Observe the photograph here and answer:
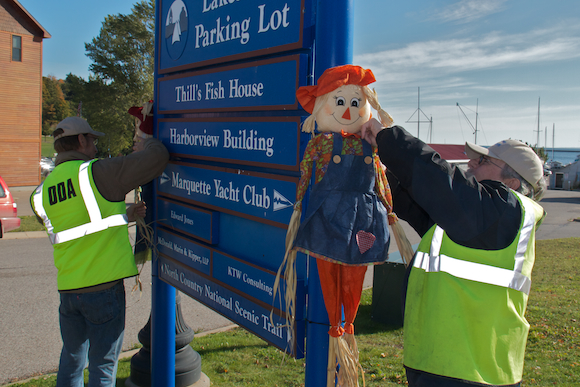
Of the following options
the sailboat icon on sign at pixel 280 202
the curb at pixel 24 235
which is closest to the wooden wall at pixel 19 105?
the curb at pixel 24 235

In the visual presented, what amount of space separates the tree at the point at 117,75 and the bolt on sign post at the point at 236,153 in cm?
3339

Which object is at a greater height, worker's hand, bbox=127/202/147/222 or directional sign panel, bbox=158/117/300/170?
directional sign panel, bbox=158/117/300/170

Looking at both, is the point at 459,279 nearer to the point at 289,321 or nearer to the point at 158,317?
the point at 289,321

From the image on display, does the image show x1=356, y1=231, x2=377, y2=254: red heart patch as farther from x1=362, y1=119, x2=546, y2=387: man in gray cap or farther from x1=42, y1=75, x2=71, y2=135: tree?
x1=42, y1=75, x2=71, y2=135: tree

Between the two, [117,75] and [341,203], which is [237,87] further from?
[117,75]

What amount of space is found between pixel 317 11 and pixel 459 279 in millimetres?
1277

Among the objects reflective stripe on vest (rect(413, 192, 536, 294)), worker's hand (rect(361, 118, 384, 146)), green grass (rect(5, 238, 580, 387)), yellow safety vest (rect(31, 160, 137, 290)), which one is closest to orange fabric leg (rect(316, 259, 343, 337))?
→ reflective stripe on vest (rect(413, 192, 536, 294))

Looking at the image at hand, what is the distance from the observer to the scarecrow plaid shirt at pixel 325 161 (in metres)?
1.90

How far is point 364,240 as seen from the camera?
182cm

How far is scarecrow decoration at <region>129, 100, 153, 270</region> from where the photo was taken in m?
3.51

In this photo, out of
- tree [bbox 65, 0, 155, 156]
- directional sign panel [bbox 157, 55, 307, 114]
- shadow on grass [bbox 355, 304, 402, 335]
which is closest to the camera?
directional sign panel [bbox 157, 55, 307, 114]

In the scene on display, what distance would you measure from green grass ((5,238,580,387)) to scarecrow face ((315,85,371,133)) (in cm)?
257

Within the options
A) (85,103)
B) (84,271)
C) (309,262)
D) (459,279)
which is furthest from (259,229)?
(85,103)

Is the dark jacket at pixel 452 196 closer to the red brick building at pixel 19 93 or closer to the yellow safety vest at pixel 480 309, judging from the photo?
the yellow safety vest at pixel 480 309
